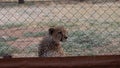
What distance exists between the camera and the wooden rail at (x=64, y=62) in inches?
93.3

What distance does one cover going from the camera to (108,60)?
2389mm

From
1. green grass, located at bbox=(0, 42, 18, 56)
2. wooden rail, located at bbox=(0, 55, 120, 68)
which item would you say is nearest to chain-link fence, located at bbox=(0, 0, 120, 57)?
green grass, located at bbox=(0, 42, 18, 56)

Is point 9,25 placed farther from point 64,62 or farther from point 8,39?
point 64,62

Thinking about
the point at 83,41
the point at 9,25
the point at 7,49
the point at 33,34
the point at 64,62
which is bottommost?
the point at 64,62

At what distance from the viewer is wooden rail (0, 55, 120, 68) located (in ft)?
7.77

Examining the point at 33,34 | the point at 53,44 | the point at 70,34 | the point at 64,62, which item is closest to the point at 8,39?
the point at 33,34

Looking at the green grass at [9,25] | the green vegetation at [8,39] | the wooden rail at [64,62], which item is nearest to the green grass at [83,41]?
the green vegetation at [8,39]

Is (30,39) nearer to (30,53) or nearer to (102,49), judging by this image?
(30,53)

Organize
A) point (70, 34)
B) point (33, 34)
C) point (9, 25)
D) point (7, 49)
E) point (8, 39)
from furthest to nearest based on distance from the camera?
1. point (9, 25)
2. point (33, 34)
3. point (70, 34)
4. point (8, 39)
5. point (7, 49)

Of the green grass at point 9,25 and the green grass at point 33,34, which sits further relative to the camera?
the green grass at point 9,25

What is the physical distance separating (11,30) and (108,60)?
607cm

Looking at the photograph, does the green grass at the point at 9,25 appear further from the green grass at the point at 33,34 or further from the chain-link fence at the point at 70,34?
the green grass at the point at 33,34

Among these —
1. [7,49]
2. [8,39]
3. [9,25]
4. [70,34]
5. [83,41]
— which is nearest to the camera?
[7,49]

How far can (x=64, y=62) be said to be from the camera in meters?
2.38
